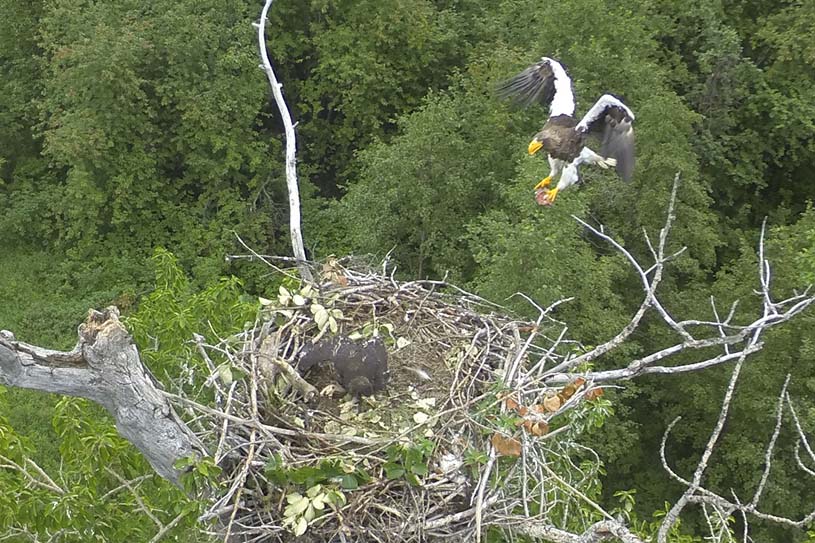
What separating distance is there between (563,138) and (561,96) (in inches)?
16.4

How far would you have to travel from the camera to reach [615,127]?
15.4 ft

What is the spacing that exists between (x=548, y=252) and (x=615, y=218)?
215cm

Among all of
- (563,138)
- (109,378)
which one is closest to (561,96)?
(563,138)

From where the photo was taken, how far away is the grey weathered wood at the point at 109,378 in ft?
8.95

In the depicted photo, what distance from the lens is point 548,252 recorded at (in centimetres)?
677

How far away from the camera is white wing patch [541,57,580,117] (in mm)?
4906

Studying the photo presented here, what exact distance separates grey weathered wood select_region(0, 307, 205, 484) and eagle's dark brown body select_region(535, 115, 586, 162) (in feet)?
9.53

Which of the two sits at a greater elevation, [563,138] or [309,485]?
[563,138]

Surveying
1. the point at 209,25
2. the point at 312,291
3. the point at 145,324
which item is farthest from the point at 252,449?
the point at 209,25

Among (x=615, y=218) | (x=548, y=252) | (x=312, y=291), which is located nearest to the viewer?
(x=312, y=291)

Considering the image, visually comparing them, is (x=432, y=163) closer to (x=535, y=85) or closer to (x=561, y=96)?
(x=535, y=85)

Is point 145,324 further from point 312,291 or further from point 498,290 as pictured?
point 498,290

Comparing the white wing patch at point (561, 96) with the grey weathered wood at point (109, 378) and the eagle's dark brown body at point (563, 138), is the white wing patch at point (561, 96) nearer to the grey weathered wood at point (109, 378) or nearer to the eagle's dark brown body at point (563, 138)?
the eagle's dark brown body at point (563, 138)

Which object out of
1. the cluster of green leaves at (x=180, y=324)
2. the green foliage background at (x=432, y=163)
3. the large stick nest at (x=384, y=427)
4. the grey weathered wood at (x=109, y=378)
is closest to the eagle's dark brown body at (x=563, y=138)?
the large stick nest at (x=384, y=427)
